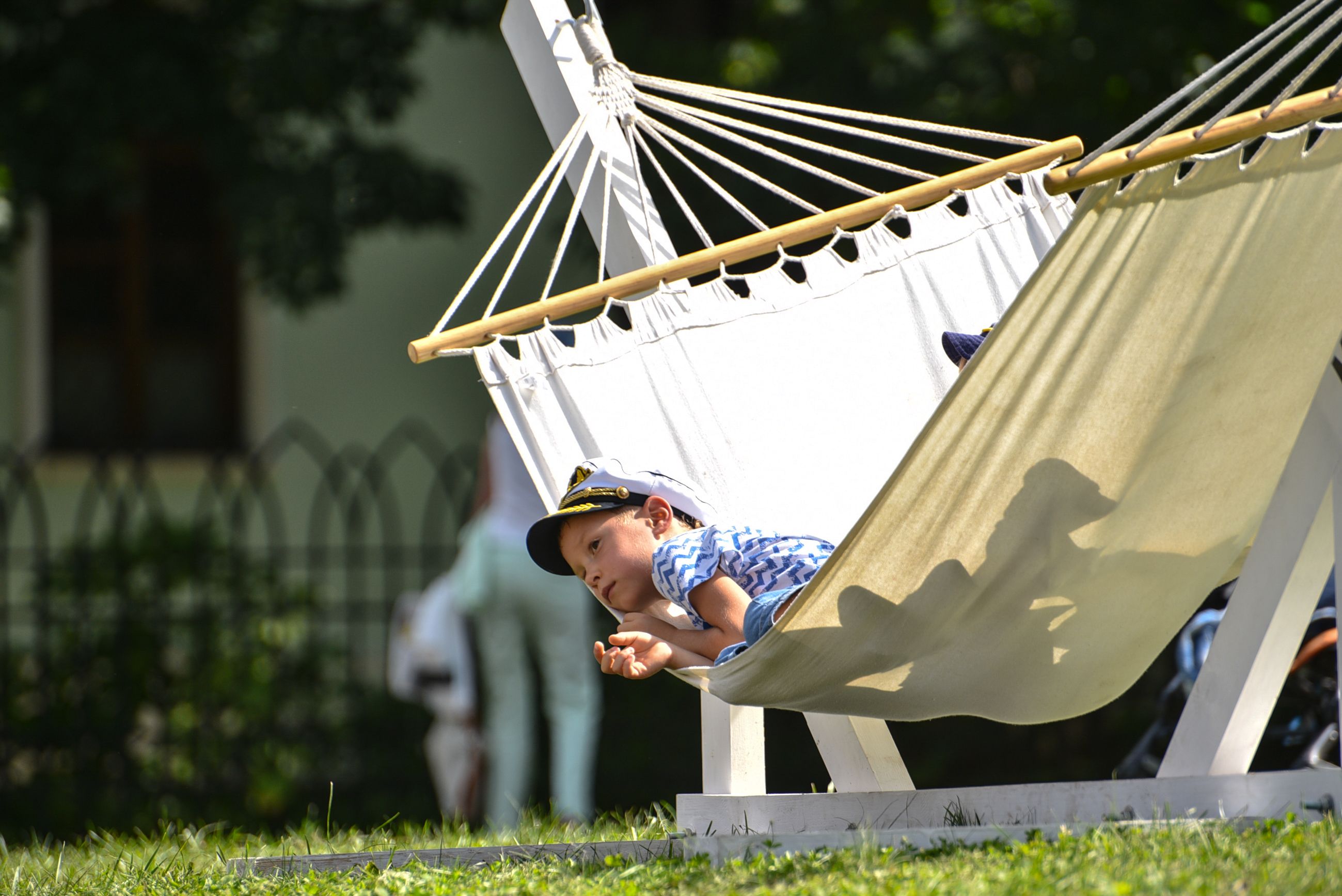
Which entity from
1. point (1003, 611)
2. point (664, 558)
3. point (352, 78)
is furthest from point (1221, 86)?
point (352, 78)

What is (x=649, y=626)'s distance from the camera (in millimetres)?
2602

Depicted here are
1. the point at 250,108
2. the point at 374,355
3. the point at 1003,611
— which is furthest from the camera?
the point at 374,355

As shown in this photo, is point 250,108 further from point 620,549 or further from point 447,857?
point 447,857

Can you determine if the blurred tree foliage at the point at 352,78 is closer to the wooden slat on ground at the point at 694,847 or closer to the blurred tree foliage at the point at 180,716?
the blurred tree foliage at the point at 180,716

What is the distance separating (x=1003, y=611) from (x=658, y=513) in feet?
2.38

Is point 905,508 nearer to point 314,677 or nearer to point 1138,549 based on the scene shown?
point 1138,549

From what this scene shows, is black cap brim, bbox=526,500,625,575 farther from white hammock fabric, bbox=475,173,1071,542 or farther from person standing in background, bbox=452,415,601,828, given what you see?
person standing in background, bbox=452,415,601,828

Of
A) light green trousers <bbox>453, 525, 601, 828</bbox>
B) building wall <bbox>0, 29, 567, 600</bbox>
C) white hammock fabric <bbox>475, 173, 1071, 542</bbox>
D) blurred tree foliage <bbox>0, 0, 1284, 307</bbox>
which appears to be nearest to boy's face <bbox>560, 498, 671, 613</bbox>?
white hammock fabric <bbox>475, 173, 1071, 542</bbox>

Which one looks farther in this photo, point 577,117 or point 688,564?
point 577,117

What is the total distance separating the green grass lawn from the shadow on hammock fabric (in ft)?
0.89

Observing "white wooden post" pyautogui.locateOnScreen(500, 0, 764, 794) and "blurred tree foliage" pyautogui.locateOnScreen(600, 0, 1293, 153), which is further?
"blurred tree foliage" pyautogui.locateOnScreen(600, 0, 1293, 153)

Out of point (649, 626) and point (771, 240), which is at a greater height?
point (771, 240)

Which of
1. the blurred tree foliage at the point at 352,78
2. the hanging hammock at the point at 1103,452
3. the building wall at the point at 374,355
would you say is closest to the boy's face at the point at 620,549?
the hanging hammock at the point at 1103,452

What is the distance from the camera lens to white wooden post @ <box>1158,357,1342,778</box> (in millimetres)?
2223
